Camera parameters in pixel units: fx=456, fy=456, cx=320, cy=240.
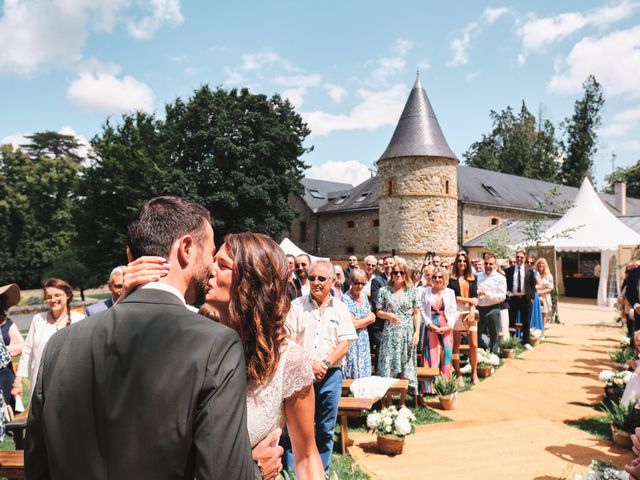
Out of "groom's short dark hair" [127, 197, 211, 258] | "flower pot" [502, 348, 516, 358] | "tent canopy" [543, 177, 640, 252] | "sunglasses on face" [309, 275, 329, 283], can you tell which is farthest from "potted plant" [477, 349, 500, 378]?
"tent canopy" [543, 177, 640, 252]

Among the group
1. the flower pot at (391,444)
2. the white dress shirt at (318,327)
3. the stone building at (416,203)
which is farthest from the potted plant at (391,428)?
the stone building at (416,203)

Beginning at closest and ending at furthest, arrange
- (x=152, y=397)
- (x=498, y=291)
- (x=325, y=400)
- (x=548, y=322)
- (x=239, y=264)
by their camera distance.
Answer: (x=152, y=397)
(x=239, y=264)
(x=325, y=400)
(x=498, y=291)
(x=548, y=322)

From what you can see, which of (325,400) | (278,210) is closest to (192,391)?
(325,400)

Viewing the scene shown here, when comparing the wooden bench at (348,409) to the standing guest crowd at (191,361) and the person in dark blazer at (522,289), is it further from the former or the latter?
the person in dark blazer at (522,289)

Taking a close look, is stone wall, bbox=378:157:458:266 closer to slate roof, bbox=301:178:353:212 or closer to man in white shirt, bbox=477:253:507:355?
slate roof, bbox=301:178:353:212

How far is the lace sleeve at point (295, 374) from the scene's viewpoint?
2.04m

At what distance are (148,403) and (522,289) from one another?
10901 mm

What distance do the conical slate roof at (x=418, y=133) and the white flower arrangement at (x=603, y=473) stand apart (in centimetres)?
2378

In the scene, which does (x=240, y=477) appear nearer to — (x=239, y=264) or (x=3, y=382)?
(x=239, y=264)

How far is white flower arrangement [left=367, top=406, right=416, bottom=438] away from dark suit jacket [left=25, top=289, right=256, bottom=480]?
434 centimetres

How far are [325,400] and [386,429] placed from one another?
138 centimetres

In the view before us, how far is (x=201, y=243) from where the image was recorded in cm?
168

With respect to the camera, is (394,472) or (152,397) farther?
(394,472)

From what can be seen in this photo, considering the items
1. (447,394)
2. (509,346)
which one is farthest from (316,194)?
(447,394)
